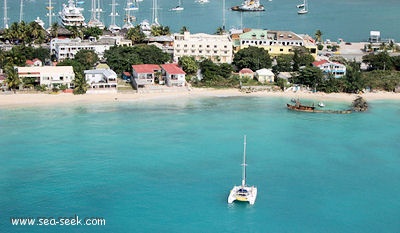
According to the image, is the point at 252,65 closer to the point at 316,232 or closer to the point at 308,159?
→ the point at 308,159

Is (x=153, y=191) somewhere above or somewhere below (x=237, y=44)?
below

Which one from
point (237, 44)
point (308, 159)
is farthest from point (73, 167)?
point (237, 44)

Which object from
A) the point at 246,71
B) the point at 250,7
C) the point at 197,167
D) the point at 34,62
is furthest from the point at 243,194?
the point at 250,7

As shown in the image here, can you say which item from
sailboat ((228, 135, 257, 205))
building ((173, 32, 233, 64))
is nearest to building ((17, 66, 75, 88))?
building ((173, 32, 233, 64))

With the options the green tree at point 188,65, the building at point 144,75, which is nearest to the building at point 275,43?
the green tree at point 188,65

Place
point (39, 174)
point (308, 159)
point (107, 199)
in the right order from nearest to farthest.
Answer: point (107, 199)
point (39, 174)
point (308, 159)

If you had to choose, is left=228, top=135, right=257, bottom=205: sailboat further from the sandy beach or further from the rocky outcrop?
Result: the sandy beach
